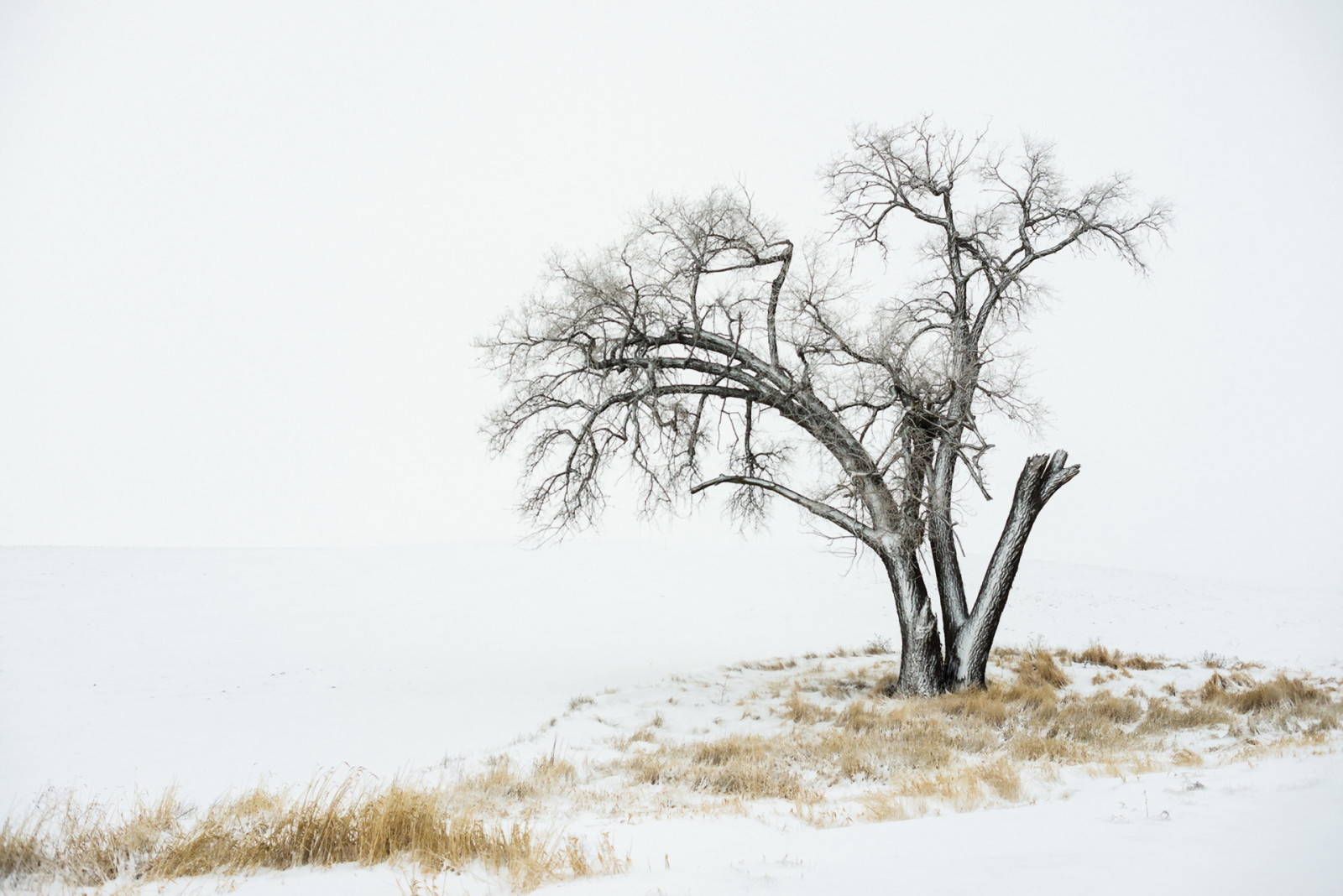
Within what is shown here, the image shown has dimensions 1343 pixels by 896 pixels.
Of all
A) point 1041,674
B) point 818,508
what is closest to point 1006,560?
point 1041,674

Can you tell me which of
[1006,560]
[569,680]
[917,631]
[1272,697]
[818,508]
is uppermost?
[818,508]

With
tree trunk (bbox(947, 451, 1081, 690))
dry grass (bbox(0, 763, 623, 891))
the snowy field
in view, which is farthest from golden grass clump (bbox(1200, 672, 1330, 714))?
dry grass (bbox(0, 763, 623, 891))

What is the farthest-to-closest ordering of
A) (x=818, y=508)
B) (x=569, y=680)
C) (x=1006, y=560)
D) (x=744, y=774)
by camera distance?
(x=569, y=680) < (x=818, y=508) < (x=1006, y=560) < (x=744, y=774)

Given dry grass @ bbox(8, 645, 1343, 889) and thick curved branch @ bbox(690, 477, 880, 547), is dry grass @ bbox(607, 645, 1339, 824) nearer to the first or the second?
dry grass @ bbox(8, 645, 1343, 889)

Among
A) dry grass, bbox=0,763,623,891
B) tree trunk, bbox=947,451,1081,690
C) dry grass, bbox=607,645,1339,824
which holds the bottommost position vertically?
dry grass, bbox=607,645,1339,824

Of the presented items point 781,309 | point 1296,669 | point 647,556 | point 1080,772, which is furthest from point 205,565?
point 1296,669

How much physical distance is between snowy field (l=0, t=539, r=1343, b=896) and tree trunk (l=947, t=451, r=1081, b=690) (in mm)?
4287

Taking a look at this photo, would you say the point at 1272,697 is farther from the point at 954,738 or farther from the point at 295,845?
the point at 295,845

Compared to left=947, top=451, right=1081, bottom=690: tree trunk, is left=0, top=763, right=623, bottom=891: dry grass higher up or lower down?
lower down

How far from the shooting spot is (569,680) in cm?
1423

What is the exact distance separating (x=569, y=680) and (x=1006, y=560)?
822 centimetres

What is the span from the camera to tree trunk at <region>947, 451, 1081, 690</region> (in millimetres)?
11000

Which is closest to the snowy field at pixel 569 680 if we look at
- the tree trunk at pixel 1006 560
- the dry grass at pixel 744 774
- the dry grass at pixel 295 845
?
the dry grass at pixel 295 845

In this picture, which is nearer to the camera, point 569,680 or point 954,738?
point 954,738
